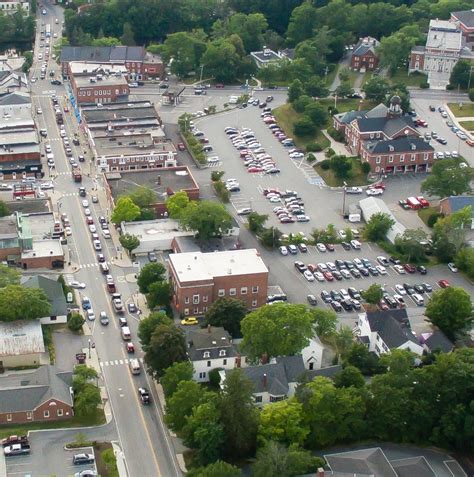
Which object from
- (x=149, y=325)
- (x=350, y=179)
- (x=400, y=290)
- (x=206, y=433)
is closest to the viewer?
(x=206, y=433)

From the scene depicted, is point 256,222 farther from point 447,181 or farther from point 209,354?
point 209,354

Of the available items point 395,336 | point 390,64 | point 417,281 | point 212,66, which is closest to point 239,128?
point 212,66

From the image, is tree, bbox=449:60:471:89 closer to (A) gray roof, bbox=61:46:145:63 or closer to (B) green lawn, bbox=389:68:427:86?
(B) green lawn, bbox=389:68:427:86

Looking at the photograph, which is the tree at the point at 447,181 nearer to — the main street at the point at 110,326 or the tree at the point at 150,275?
the tree at the point at 150,275

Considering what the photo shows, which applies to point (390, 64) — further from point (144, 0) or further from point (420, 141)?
point (144, 0)

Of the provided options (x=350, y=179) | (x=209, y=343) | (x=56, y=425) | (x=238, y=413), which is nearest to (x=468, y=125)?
(x=350, y=179)

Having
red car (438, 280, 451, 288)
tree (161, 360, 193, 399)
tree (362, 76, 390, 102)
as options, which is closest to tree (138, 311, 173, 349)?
tree (161, 360, 193, 399)

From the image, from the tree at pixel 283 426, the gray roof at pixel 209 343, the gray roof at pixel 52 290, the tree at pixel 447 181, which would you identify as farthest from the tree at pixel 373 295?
the gray roof at pixel 52 290
